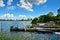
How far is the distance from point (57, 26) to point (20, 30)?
19.8 feet

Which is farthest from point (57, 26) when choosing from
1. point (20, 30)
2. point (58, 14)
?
point (20, 30)

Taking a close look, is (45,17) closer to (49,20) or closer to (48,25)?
(49,20)

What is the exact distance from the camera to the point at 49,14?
30859mm

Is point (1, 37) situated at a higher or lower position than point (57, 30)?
higher

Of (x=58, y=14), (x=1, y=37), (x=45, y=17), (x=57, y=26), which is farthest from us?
(x=45, y=17)

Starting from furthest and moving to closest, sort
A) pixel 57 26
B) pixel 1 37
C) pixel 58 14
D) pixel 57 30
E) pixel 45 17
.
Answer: pixel 45 17 < pixel 58 14 < pixel 57 26 < pixel 57 30 < pixel 1 37

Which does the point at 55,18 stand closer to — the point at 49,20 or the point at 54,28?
the point at 49,20

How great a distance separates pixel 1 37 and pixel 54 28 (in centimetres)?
1963

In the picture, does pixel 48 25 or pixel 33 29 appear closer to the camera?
pixel 33 29

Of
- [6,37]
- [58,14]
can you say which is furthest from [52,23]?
[6,37]

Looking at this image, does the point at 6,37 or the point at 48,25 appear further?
the point at 48,25

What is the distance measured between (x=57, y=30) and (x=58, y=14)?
5.12 metres

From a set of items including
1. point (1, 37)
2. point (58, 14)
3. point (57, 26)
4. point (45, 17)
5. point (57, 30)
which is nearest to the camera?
point (1, 37)

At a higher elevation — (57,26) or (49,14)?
(49,14)
